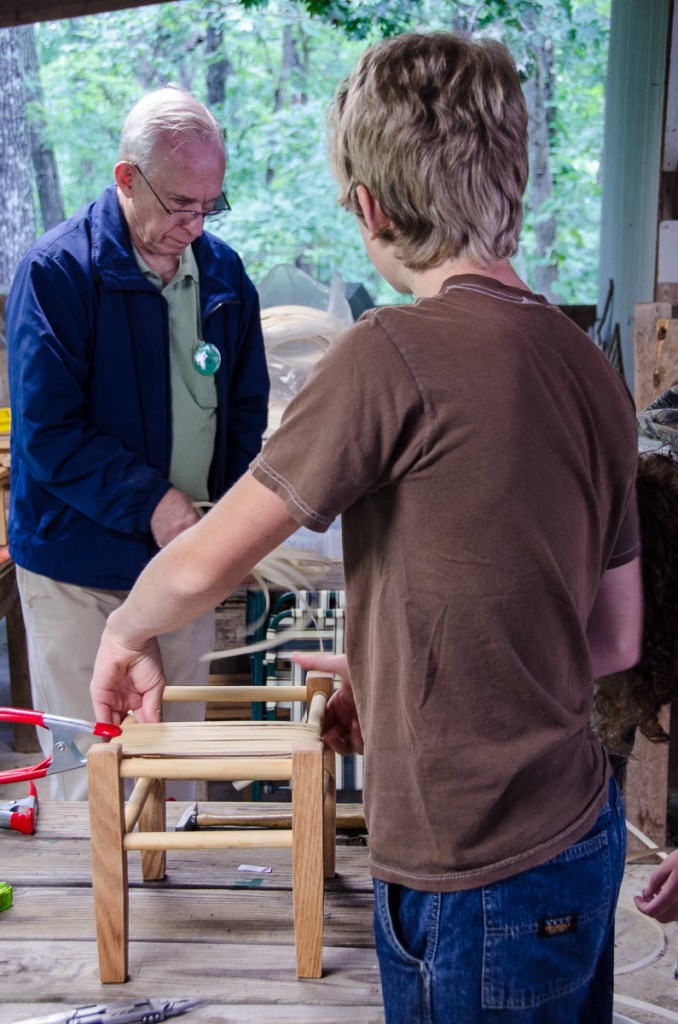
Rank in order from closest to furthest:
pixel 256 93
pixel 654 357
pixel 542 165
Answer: pixel 654 357, pixel 256 93, pixel 542 165

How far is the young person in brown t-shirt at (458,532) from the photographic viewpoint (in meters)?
0.93

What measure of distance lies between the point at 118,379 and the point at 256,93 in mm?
6198

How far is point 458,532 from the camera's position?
37.3 inches

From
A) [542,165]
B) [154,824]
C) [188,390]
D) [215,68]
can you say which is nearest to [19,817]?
[154,824]

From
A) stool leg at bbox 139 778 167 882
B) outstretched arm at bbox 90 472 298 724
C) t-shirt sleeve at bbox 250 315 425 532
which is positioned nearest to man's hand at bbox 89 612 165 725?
outstretched arm at bbox 90 472 298 724

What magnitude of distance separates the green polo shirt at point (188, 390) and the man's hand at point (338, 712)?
45.5 inches

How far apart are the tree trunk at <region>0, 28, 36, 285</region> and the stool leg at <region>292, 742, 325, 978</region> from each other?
6.38 m

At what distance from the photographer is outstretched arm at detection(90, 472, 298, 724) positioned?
0.99 metres

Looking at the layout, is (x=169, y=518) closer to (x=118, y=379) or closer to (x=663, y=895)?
(x=118, y=379)

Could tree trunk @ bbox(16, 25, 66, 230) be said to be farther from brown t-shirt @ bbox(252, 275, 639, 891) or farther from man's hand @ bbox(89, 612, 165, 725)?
brown t-shirt @ bbox(252, 275, 639, 891)

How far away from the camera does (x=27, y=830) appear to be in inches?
66.2

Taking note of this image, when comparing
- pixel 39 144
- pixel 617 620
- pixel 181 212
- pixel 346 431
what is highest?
pixel 39 144

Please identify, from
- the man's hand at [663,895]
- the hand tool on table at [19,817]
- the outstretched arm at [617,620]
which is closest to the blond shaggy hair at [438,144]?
the outstretched arm at [617,620]

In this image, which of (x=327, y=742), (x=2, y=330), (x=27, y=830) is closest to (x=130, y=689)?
(x=327, y=742)
